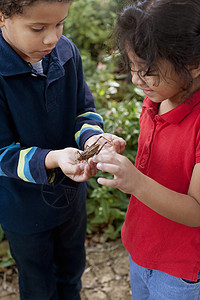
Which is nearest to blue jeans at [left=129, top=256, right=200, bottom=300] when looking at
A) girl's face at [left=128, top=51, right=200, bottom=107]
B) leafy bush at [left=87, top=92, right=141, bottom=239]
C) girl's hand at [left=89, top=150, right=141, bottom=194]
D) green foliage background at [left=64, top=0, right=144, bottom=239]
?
girl's hand at [left=89, top=150, right=141, bottom=194]

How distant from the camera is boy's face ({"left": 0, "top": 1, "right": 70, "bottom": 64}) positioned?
3.81 feet

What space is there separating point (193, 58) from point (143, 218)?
25.8 inches

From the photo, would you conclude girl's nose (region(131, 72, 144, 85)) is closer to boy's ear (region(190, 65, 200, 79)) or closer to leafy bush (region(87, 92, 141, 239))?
boy's ear (region(190, 65, 200, 79))

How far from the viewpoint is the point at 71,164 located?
4.44 ft

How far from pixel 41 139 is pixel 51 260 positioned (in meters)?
0.71

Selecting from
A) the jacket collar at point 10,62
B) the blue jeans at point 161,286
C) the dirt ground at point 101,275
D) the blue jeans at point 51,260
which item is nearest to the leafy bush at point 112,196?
the dirt ground at point 101,275

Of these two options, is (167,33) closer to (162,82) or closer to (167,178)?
(162,82)

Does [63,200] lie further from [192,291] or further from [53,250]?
[192,291]

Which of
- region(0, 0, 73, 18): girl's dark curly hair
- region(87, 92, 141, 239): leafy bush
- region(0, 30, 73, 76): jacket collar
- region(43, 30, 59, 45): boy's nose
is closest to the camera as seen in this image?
region(0, 0, 73, 18): girl's dark curly hair

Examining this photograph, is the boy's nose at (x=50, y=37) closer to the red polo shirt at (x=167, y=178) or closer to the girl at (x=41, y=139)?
the girl at (x=41, y=139)

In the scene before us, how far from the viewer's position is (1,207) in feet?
5.33

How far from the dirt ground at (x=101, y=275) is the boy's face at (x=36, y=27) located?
185 centimetres

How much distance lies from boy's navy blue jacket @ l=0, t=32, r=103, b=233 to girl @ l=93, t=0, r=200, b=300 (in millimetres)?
373

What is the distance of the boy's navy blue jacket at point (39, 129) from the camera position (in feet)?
4.64
